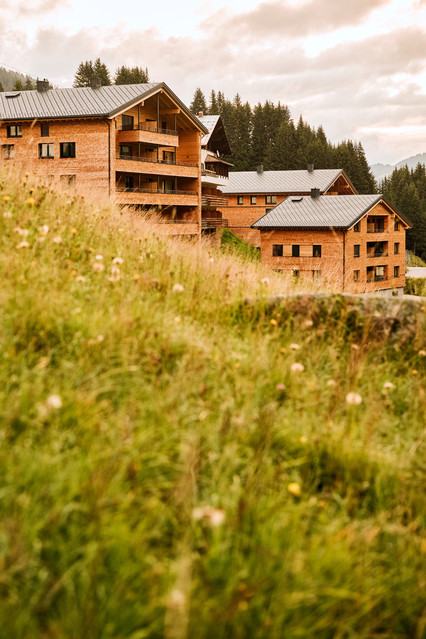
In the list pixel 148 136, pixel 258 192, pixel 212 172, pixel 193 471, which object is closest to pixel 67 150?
pixel 148 136

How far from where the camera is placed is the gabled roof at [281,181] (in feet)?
224

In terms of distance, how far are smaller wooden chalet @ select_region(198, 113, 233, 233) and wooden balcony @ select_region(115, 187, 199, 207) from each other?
442cm

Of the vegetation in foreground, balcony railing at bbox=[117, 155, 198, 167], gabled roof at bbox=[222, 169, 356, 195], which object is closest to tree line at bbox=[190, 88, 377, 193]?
gabled roof at bbox=[222, 169, 356, 195]

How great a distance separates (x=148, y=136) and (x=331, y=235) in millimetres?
17402

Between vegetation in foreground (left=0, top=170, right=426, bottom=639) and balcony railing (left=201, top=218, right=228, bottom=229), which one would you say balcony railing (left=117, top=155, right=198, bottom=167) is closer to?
balcony railing (left=201, top=218, right=228, bottom=229)

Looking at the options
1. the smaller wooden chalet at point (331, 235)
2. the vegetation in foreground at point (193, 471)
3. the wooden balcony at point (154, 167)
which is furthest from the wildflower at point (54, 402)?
the smaller wooden chalet at point (331, 235)

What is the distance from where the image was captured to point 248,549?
2.71 metres

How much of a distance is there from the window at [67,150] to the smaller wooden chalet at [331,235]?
17.4 m

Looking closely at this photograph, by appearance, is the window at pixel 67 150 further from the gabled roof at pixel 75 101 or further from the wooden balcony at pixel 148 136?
the wooden balcony at pixel 148 136

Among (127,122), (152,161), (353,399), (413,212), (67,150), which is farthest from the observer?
(413,212)

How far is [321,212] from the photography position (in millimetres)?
51000

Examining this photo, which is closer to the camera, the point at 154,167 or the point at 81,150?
the point at 81,150

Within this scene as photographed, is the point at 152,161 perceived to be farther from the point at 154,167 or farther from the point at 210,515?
the point at 210,515

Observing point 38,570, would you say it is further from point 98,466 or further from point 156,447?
point 156,447
